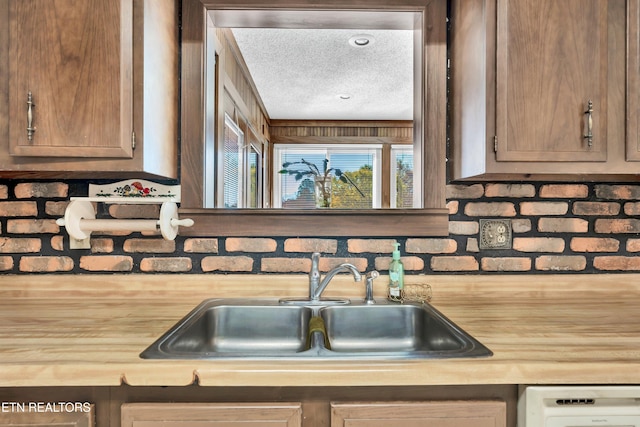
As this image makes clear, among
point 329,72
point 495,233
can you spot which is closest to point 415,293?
point 495,233

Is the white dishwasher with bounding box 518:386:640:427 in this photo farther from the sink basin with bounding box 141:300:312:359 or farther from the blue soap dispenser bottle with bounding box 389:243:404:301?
the sink basin with bounding box 141:300:312:359

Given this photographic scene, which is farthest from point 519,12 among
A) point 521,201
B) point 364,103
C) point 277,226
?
point 364,103

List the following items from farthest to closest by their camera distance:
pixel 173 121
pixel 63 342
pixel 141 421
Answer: pixel 173 121
pixel 63 342
pixel 141 421

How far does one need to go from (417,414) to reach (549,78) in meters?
1.08

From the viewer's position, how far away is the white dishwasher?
0.88 meters

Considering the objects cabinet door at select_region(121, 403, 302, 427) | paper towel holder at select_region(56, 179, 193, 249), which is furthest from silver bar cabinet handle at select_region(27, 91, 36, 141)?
cabinet door at select_region(121, 403, 302, 427)

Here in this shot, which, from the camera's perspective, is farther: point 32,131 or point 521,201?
point 521,201

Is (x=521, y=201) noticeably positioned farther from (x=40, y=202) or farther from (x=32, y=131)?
(x=40, y=202)

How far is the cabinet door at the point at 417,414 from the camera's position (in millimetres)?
875

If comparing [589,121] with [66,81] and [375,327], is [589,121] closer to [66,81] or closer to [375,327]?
[375,327]

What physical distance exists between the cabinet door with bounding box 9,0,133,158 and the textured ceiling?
1.42 metres

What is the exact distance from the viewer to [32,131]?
3.82 feet

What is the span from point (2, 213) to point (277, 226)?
3.55 feet

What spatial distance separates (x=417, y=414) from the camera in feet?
2.89
